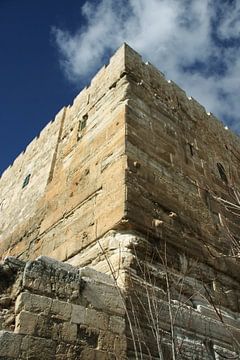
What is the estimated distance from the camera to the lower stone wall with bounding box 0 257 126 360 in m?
3.36

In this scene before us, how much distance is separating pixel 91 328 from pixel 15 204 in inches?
216

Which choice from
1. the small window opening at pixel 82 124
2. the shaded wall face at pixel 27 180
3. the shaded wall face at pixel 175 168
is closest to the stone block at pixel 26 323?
→ the shaded wall face at pixel 175 168

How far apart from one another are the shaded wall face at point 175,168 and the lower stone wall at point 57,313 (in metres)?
1.21

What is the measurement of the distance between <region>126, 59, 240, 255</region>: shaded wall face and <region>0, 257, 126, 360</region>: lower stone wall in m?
1.21

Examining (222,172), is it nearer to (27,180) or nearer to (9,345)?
(27,180)

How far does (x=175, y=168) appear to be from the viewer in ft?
21.2

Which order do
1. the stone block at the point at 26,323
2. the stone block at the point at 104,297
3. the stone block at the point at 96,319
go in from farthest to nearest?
the stone block at the point at 104,297
the stone block at the point at 96,319
the stone block at the point at 26,323

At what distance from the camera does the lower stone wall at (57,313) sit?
3.36m

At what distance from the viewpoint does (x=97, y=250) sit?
195 inches

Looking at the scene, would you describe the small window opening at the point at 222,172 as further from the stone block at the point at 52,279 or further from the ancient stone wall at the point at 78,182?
the stone block at the point at 52,279

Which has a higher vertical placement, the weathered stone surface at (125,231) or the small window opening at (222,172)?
the small window opening at (222,172)

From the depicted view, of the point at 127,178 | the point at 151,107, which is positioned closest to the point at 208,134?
the point at 151,107

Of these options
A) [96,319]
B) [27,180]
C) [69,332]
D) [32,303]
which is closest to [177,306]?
[96,319]

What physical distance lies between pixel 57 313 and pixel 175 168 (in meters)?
3.48
